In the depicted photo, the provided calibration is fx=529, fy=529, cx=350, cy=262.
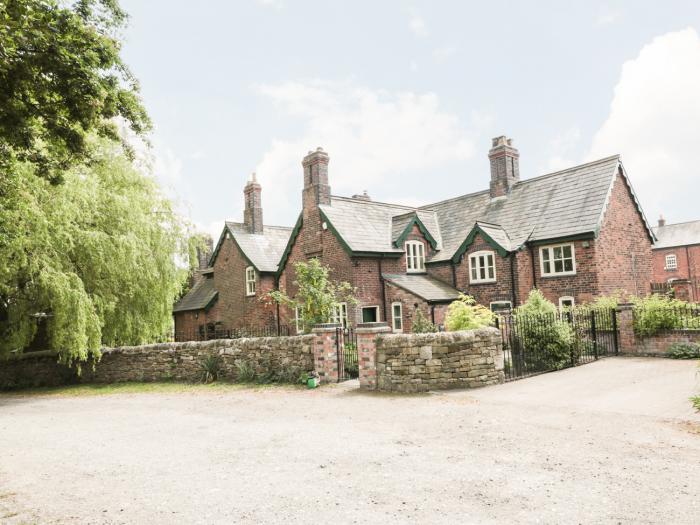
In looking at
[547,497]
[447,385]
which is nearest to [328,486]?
[547,497]

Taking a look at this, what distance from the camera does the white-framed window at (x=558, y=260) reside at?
21.5 m

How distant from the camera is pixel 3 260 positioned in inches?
567

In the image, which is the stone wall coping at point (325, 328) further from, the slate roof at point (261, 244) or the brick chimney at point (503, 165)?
the brick chimney at point (503, 165)

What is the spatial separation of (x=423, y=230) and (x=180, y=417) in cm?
1738

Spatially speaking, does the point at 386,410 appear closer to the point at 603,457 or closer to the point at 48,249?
the point at 603,457

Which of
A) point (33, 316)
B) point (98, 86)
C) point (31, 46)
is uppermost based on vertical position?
point (31, 46)

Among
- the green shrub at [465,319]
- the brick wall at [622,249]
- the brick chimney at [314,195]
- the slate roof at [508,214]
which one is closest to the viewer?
the green shrub at [465,319]

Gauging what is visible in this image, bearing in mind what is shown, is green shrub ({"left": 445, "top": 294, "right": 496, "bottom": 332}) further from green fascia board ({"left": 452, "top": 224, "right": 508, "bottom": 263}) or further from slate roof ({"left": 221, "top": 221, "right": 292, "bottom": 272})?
Result: slate roof ({"left": 221, "top": 221, "right": 292, "bottom": 272})

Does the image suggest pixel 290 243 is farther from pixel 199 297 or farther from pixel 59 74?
pixel 59 74

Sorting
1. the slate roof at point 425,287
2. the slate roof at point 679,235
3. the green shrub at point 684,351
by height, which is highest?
the slate roof at point 679,235

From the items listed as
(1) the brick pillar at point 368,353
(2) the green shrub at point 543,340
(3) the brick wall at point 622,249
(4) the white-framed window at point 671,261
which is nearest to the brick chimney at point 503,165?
(3) the brick wall at point 622,249

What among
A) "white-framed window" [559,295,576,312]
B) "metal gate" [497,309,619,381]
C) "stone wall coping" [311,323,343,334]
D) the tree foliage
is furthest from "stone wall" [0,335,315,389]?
"white-framed window" [559,295,576,312]

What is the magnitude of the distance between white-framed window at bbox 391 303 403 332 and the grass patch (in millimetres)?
9647

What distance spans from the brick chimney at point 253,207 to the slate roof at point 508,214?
7.51 m
